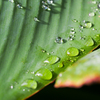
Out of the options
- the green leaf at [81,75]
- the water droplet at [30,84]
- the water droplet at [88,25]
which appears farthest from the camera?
the water droplet at [88,25]

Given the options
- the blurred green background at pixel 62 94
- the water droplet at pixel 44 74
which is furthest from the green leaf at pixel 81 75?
the blurred green background at pixel 62 94

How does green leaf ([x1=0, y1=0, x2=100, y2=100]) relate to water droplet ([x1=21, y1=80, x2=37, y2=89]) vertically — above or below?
above

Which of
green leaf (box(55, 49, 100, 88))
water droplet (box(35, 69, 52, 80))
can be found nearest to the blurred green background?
water droplet (box(35, 69, 52, 80))

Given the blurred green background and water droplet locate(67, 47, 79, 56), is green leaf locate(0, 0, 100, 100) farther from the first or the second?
the blurred green background

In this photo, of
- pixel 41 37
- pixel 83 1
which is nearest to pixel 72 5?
pixel 83 1

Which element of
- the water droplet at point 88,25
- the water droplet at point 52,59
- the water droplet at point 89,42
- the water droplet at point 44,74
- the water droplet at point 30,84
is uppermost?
the water droplet at point 88,25

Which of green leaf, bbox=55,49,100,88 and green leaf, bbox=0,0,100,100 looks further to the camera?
green leaf, bbox=0,0,100,100

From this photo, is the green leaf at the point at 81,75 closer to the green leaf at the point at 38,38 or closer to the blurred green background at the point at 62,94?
the green leaf at the point at 38,38
